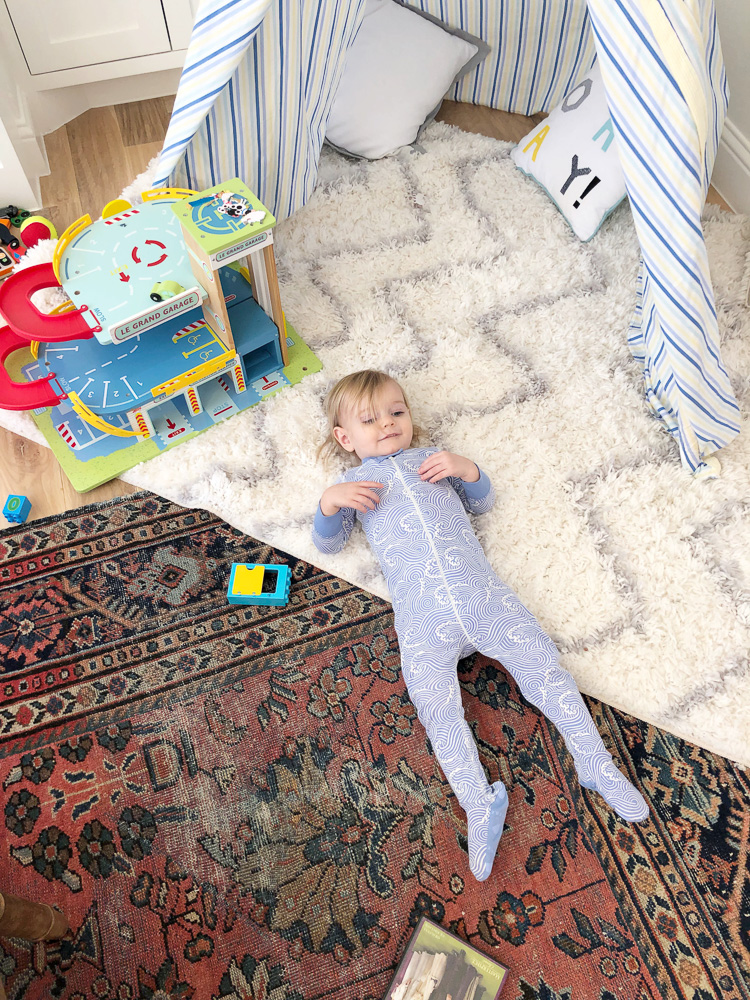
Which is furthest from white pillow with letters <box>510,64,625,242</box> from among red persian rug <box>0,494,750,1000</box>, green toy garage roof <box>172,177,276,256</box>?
red persian rug <box>0,494,750,1000</box>

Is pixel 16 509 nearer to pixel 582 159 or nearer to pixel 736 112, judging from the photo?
pixel 582 159

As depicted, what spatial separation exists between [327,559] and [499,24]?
1.87 metres

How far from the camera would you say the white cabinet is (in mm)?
2139

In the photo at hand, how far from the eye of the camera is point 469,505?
157cm

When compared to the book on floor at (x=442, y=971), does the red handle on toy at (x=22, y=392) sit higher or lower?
higher

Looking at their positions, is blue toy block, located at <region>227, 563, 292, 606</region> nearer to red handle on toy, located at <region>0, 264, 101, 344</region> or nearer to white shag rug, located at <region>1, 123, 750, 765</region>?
white shag rug, located at <region>1, 123, 750, 765</region>

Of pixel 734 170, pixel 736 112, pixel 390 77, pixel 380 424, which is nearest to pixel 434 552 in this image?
pixel 380 424

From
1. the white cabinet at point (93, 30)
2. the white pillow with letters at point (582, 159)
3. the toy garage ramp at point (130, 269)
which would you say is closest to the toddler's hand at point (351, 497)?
the toy garage ramp at point (130, 269)

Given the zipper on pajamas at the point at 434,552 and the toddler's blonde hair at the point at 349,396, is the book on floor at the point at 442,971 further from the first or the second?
the toddler's blonde hair at the point at 349,396

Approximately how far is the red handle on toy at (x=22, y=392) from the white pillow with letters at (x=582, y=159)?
1511 millimetres

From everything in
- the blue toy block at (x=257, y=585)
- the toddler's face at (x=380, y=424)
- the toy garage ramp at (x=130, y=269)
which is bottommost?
the blue toy block at (x=257, y=585)

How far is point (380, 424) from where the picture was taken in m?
1.52

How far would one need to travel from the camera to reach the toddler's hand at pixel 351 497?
142cm

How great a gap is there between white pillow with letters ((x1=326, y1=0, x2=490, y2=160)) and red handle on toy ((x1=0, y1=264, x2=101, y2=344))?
42.1 inches
